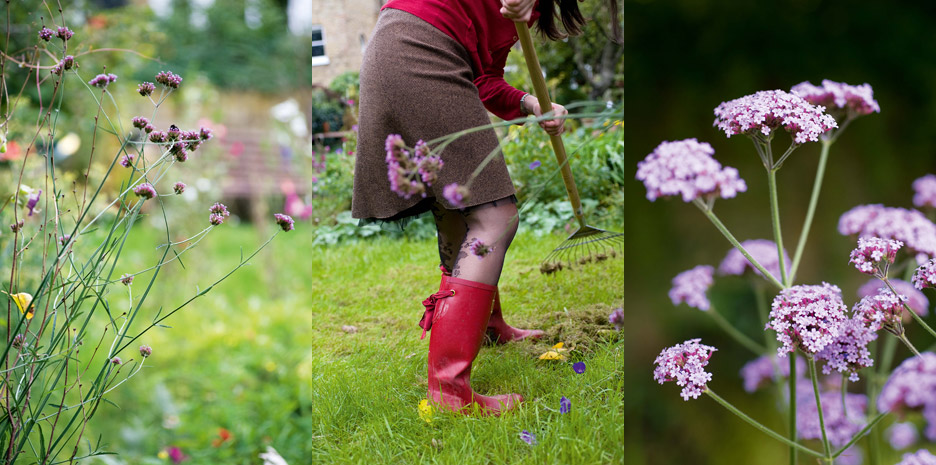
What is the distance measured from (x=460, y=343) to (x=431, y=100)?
58 cm

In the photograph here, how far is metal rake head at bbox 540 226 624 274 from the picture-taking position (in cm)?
189

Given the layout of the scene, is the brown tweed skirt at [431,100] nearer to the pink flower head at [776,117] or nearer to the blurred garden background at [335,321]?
the blurred garden background at [335,321]

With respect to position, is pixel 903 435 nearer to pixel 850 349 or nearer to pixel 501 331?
pixel 850 349

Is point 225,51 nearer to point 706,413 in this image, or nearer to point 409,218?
point 409,218

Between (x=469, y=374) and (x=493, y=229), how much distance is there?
36 centimetres

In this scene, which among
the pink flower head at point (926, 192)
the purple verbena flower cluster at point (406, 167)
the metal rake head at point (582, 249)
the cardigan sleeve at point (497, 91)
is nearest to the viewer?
the purple verbena flower cluster at point (406, 167)

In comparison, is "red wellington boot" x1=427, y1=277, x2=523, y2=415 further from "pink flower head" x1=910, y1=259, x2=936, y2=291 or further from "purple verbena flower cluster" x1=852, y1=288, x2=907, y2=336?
"pink flower head" x1=910, y1=259, x2=936, y2=291

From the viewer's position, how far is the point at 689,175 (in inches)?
48.8

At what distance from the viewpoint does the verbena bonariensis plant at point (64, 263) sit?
1.39 m

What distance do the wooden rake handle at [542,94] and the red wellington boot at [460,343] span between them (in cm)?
33

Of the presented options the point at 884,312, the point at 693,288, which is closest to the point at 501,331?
the point at 693,288

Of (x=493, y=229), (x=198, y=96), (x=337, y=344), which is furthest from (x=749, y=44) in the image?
(x=198, y=96)

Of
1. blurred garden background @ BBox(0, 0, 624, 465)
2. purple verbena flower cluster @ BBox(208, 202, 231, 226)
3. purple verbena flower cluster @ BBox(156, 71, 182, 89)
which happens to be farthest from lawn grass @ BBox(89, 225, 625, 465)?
purple verbena flower cluster @ BBox(156, 71, 182, 89)

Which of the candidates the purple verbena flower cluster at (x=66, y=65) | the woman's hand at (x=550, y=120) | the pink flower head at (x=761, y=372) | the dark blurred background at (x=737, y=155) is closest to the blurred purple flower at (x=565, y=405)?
the dark blurred background at (x=737, y=155)
